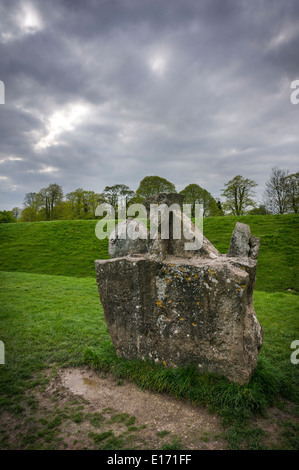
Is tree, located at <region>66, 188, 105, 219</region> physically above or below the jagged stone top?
above

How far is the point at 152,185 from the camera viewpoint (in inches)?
1497

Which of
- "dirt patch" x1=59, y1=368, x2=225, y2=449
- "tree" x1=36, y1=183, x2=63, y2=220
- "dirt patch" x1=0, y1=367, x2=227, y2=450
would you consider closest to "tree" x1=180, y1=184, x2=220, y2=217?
"tree" x1=36, y1=183, x2=63, y2=220

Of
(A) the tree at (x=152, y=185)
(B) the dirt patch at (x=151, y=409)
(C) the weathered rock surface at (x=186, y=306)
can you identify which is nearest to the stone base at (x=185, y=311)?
(C) the weathered rock surface at (x=186, y=306)

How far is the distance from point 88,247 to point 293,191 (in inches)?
1191

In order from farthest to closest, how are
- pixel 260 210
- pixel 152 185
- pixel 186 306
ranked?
pixel 260 210
pixel 152 185
pixel 186 306

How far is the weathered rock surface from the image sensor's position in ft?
17.0

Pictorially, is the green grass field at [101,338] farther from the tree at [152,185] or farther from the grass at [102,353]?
the tree at [152,185]

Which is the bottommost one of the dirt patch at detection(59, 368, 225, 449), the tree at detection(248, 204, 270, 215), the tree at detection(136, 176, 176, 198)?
the dirt patch at detection(59, 368, 225, 449)

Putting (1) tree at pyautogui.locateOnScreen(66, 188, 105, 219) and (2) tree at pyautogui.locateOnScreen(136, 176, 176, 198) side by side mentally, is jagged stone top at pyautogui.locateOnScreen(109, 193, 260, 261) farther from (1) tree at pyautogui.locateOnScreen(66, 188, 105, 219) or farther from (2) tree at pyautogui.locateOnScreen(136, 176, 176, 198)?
(1) tree at pyautogui.locateOnScreen(66, 188, 105, 219)

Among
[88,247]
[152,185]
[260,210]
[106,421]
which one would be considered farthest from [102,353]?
[260,210]

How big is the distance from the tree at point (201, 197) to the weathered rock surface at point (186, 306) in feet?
112

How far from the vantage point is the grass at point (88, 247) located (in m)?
18.2

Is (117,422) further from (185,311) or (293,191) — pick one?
(293,191)
